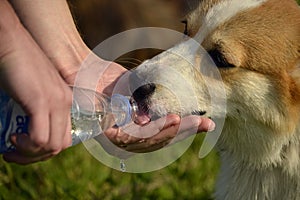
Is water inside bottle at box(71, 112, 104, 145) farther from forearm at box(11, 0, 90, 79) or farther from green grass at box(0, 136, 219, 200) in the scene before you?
green grass at box(0, 136, 219, 200)

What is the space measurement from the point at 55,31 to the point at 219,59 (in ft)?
2.32

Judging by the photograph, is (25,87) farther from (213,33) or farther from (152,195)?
(152,195)

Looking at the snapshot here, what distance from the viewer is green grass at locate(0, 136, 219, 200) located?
429cm

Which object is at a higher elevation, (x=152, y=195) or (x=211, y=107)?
(x=211, y=107)

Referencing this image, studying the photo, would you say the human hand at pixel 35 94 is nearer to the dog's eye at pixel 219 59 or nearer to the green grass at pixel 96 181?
the dog's eye at pixel 219 59

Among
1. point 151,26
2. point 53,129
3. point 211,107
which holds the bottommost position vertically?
point 151,26

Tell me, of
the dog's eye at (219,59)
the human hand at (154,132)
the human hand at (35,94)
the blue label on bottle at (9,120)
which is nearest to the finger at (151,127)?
the human hand at (154,132)

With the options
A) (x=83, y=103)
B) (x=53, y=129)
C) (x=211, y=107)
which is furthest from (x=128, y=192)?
(x=53, y=129)

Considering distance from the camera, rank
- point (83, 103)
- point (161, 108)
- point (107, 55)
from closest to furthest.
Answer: point (83, 103)
point (161, 108)
point (107, 55)

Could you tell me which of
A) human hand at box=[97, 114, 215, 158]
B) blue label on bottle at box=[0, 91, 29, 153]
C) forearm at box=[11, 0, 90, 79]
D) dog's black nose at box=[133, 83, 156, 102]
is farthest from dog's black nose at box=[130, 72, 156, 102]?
blue label on bottle at box=[0, 91, 29, 153]

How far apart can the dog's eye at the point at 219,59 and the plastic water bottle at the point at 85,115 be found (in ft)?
1.37

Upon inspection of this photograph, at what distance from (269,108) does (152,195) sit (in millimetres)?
1217

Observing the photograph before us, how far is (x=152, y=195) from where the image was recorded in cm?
428

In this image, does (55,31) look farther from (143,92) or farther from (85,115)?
(85,115)
